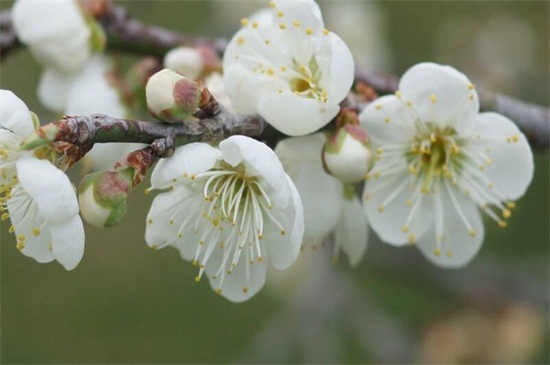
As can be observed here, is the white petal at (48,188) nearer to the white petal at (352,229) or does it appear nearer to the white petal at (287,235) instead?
the white petal at (287,235)

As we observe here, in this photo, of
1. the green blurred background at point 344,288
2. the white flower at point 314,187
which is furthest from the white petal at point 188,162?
the green blurred background at point 344,288

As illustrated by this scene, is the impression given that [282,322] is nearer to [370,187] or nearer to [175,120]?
[370,187]

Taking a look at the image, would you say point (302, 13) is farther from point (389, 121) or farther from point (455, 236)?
point (455, 236)

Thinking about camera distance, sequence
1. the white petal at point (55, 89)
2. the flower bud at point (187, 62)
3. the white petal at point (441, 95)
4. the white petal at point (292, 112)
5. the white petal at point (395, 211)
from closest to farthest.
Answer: the white petal at point (292, 112), the white petal at point (441, 95), the white petal at point (395, 211), the flower bud at point (187, 62), the white petal at point (55, 89)

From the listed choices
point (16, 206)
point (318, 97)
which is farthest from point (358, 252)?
point (16, 206)

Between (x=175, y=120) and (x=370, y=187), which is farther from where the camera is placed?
(x=370, y=187)

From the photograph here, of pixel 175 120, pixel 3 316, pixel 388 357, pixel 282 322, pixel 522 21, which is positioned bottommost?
pixel 3 316
